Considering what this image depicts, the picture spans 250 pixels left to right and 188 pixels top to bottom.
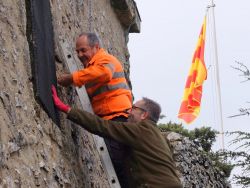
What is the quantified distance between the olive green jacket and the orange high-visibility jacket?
0.48m

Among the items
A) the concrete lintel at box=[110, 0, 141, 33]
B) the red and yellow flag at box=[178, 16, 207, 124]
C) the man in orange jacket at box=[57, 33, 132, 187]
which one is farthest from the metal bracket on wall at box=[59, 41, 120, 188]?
the red and yellow flag at box=[178, 16, 207, 124]

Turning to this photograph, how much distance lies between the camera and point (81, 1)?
804 cm

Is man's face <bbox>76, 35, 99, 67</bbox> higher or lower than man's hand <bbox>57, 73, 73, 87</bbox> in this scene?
higher

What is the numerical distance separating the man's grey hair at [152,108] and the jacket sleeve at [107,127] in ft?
0.59

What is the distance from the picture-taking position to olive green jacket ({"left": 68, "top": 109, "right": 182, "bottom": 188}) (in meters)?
5.17

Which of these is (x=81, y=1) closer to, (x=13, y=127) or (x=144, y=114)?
(x=144, y=114)

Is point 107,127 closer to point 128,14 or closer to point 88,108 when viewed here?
point 88,108

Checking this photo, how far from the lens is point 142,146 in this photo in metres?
5.25

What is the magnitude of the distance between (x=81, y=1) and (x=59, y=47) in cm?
204

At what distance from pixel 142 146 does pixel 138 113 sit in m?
0.31

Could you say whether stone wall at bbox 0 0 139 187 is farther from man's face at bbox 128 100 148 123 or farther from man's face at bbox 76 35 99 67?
man's face at bbox 128 100 148 123

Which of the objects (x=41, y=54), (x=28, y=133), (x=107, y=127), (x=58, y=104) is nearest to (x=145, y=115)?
→ (x=107, y=127)

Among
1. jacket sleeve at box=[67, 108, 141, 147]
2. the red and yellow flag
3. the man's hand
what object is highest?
the man's hand

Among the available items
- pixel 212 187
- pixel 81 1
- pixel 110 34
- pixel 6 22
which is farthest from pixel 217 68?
pixel 6 22
